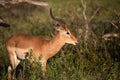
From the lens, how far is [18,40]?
764 centimetres

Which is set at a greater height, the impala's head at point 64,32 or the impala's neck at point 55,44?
the impala's head at point 64,32

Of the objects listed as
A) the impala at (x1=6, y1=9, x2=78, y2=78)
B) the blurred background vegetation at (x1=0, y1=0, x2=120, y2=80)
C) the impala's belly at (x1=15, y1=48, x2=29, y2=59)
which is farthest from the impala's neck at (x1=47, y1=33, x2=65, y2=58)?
the impala's belly at (x1=15, y1=48, x2=29, y2=59)

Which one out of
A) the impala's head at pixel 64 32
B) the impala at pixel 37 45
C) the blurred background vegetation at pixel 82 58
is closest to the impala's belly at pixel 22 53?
the impala at pixel 37 45

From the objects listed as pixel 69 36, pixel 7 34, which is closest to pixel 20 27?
pixel 7 34

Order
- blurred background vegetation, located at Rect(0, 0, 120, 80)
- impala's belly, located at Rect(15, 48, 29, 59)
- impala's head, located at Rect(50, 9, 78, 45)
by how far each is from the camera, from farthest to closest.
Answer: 1. impala's head, located at Rect(50, 9, 78, 45)
2. impala's belly, located at Rect(15, 48, 29, 59)
3. blurred background vegetation, located at Rect(0, 0, 120, 80)

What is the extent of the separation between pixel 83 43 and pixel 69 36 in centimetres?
100

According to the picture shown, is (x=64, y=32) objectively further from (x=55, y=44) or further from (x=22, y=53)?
(x=22, y=53)

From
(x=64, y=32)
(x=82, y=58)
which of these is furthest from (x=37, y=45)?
(x=82, y=58)

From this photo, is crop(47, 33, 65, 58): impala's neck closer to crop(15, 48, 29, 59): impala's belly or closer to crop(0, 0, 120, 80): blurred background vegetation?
crop(0, 0, 120, 80): blurred background vegetation

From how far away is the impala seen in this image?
24.8 feet

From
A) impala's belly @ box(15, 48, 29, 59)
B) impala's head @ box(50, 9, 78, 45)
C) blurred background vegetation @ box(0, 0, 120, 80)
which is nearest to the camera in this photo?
blurred background vegetation @ box(0, 0, 120, 80)

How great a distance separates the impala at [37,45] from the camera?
24.8 ft

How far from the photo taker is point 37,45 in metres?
7.55

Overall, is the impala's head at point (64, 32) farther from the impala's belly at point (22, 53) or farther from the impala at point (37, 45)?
the impala's belly at point (22, 53)
